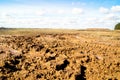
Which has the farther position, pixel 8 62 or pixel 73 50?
pixel 73 50

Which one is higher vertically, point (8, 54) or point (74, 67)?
point (8, 54)

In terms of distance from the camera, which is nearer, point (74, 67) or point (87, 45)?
point (74, 67)

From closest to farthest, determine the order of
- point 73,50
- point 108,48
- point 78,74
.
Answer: point 78,74 → point 73,50 → point 108,48

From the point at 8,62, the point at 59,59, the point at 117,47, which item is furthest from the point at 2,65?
the point at 117,47

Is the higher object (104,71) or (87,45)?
(87,45)

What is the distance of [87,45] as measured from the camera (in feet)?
51.6

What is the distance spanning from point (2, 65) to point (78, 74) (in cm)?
381

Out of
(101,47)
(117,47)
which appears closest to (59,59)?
(101,47)

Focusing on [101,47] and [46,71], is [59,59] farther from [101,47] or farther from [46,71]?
[101,47]

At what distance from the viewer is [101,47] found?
15664mm

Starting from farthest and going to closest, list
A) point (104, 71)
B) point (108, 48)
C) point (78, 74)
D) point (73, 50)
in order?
point (108, 48)
point (73, 50)
point (104, 71)
point (78, 74)

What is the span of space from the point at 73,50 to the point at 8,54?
4360 millimetres

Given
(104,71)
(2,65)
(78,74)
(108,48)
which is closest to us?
(2,65)

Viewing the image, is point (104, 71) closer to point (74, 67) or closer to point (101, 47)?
point (74, 67)
